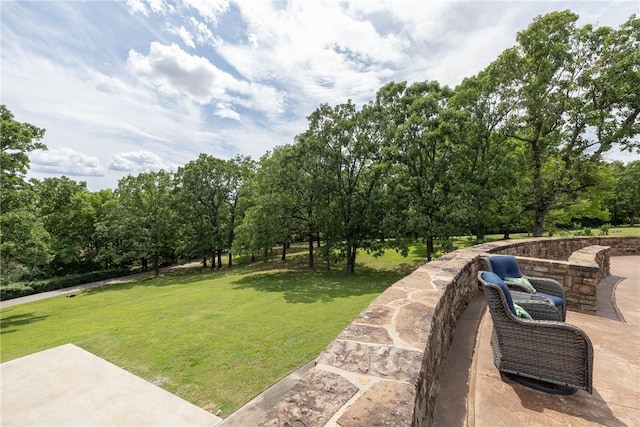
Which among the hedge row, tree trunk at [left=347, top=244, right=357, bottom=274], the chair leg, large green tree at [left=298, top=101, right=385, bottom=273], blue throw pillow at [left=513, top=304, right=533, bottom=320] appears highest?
large green tree at [left=298, top=101, right=385, bottom=273]

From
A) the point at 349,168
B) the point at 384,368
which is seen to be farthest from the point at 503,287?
the point at 349,168

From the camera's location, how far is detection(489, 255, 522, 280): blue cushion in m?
3.98

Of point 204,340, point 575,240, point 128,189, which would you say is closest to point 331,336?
point 204,340

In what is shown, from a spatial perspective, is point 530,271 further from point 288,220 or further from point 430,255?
point 288,220

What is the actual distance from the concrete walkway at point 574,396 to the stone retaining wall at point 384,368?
A: 37 centimetres

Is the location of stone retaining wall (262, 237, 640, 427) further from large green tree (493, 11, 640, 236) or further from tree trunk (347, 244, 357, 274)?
large green tree (493, 11, 640, 236)

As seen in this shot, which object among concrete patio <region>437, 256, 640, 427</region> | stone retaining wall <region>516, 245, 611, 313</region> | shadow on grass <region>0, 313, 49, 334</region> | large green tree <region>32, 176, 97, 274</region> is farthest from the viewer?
large green tree <region>32, 176, 97, 274</region>

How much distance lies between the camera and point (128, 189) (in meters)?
23.6

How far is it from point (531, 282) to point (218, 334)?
272 inches

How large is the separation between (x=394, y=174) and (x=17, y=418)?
51.4 feet

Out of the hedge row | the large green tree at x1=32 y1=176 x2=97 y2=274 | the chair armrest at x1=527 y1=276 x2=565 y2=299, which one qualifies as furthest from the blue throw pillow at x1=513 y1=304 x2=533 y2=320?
the large green tree at x1=32 y1=176 x2=97 y2=274

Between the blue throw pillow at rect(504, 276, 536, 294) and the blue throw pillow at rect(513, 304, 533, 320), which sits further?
the blue throw pillow at rect(504, 276, 536, 294)

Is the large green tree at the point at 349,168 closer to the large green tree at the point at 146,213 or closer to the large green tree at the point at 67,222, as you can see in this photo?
the large green tree at the point at 146,213

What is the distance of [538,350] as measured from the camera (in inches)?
96.2
